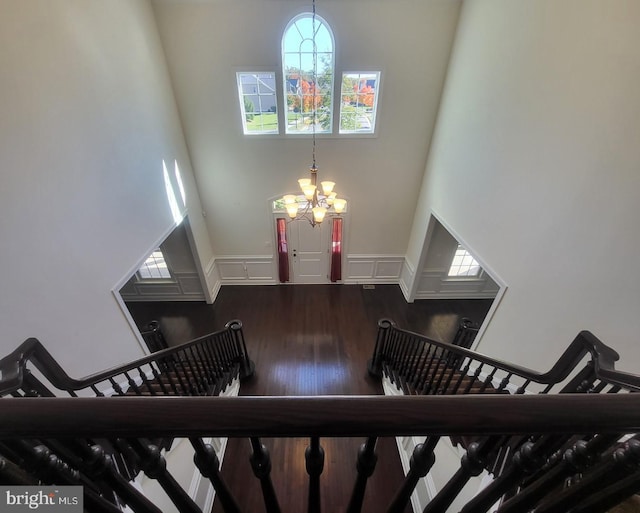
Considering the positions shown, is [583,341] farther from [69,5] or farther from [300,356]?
[69,5]

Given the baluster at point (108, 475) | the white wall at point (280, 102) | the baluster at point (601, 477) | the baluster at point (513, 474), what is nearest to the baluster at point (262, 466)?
the baluster at point (108, 475)

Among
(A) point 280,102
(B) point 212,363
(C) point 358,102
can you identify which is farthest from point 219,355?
(C) point 358,102

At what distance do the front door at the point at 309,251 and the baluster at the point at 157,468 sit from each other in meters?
4.86

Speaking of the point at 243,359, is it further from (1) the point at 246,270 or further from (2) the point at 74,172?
(2) the point at 74,172

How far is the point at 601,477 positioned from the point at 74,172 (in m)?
3.38

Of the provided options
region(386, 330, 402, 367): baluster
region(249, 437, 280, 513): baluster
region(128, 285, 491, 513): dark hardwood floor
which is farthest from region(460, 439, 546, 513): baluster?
region(386, 330, 402, 367): baluster

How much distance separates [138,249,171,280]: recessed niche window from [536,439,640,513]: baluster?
5.88 m

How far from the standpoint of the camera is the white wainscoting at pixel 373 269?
575 cm

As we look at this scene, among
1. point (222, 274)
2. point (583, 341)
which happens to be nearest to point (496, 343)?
point (583, 341)

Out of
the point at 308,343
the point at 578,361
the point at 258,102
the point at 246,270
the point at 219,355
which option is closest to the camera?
the point at 578,361

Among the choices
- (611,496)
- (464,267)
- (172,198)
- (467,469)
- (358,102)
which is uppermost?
(358,102)

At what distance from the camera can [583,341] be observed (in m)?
1.64

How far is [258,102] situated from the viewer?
434 cm

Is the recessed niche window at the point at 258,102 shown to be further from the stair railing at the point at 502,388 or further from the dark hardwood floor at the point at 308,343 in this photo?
the stair railing at the point at 502,388
